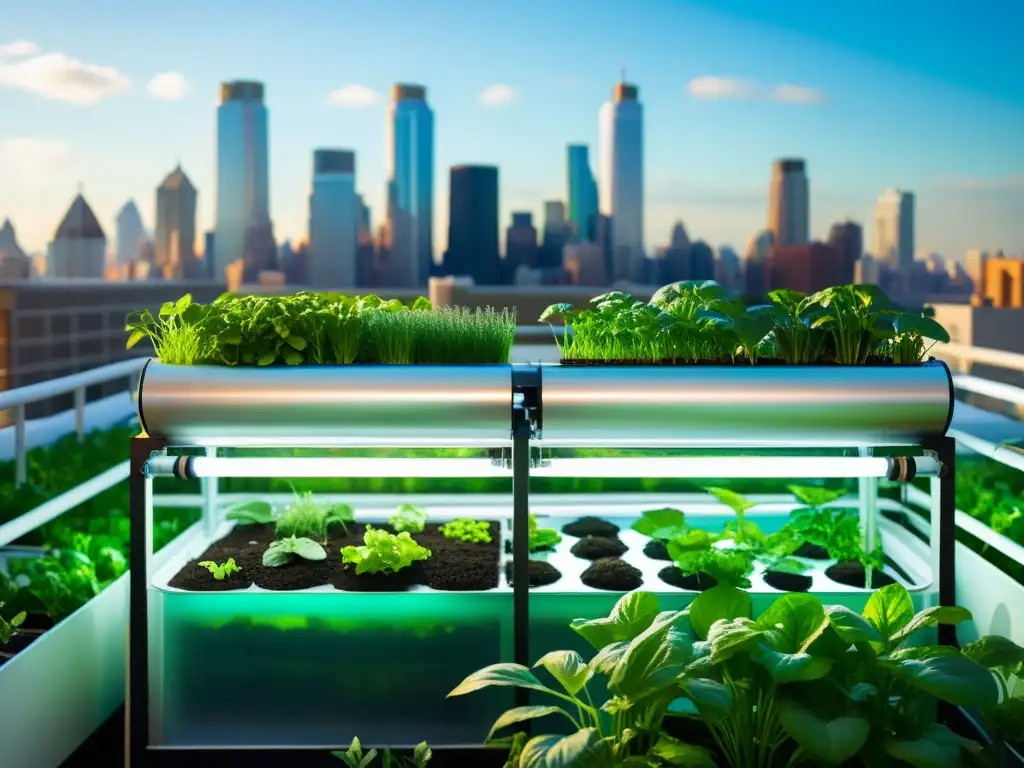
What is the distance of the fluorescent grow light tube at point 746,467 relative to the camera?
2.00 m

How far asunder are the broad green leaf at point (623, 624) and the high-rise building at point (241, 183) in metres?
34.3

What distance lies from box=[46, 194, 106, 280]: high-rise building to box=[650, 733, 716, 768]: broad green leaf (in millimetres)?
36509

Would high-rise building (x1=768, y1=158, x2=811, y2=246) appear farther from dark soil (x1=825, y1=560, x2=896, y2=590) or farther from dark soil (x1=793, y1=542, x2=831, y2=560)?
dark soil (x1=825, y1=560, x2=896, y2=590)

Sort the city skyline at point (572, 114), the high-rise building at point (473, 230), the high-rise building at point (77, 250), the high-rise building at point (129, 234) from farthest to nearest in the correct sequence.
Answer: the high-rise building at point (77, 250) → the high-rise building at point (473, 230) → the high-rise building at point (129, 234) → the city skyline at point (572, 114)

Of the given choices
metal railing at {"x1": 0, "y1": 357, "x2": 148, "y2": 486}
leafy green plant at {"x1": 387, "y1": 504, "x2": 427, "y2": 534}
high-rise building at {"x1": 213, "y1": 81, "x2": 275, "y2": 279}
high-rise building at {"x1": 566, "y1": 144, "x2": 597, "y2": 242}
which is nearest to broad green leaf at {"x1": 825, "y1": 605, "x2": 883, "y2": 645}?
leafy green plant at {"x1": 387, "y1": 504, "x2": 427, "y2": 534}

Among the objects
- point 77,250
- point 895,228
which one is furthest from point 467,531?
point 77,250

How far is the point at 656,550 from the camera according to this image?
8.04 ft

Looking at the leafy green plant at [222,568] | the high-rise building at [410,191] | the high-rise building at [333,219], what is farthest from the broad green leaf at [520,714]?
the high-rise building at [410,191]

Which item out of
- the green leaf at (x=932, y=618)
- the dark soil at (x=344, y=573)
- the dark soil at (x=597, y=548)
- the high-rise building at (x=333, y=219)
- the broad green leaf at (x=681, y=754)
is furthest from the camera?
the high-rise building at (x=333, y=219)

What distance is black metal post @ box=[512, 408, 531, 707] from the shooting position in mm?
2008

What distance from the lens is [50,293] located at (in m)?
27.1

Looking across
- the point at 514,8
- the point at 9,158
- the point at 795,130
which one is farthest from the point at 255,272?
the point at 514,8

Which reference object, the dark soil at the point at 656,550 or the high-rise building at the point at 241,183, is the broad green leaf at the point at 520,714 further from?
the high-rise building at the point at 241,183

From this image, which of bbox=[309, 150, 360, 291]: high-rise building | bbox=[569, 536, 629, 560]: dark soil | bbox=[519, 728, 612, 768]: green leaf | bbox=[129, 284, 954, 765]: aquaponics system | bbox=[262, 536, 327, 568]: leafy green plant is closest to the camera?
bbox=[519, 728, 612, 768]: green leaf
